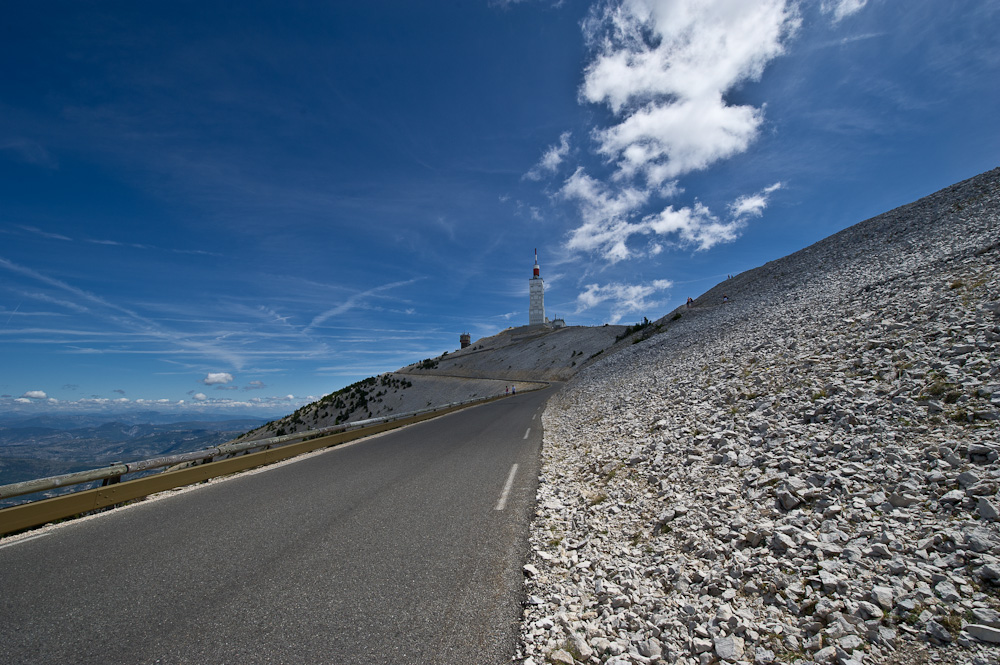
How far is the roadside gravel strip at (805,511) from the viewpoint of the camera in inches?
137

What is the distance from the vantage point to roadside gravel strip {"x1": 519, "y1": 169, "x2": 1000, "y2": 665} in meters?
3.48

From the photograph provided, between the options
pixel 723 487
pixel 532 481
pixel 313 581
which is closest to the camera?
pixel 313 581

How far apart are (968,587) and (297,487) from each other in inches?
424

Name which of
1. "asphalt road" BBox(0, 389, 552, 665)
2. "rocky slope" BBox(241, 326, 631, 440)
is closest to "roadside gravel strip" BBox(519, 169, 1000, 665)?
"asphalt road" BBox(0, 389, 552, 665)

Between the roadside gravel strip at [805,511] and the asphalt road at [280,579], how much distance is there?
768mm

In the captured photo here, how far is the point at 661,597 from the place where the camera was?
14.6 feet

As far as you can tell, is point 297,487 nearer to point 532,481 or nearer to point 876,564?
point 532,481

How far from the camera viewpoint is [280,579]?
16.6 ft

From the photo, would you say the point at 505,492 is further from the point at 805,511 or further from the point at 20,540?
the point at 20,540

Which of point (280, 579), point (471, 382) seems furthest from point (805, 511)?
point (471, 382)

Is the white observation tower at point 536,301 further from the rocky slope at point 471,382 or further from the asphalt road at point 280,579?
the asphalt road at point 280,579

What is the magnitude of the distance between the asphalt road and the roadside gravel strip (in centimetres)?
77

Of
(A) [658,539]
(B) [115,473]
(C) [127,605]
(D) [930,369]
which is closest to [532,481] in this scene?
(A) [658,539]

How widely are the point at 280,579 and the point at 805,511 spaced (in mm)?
6696
